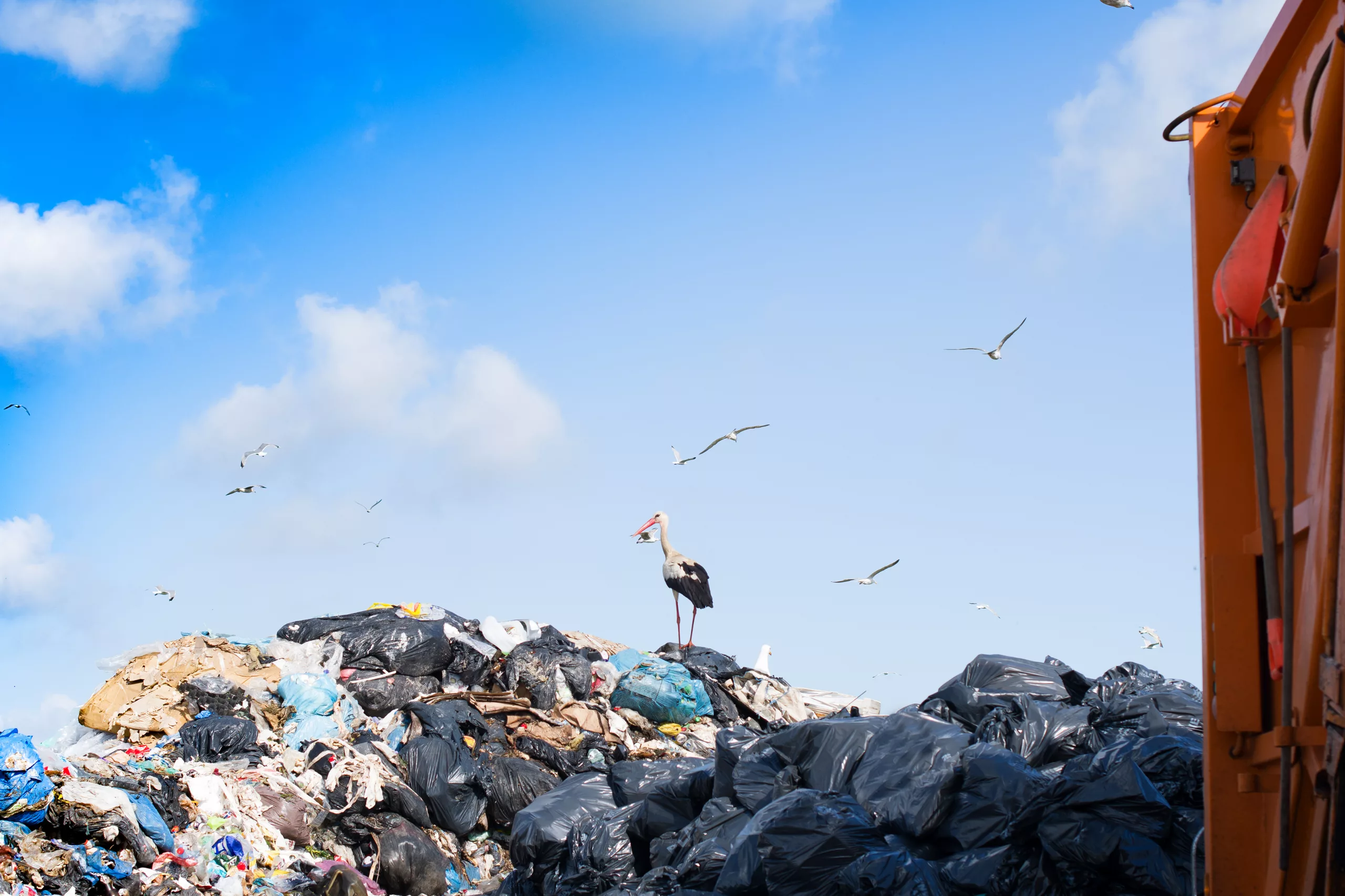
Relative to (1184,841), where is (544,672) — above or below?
above

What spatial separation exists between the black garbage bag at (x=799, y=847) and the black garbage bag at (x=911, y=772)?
20 cm

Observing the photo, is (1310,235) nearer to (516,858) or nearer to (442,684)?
(516,858)

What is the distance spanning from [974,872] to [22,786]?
4.21 m

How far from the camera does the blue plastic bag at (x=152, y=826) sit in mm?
5113

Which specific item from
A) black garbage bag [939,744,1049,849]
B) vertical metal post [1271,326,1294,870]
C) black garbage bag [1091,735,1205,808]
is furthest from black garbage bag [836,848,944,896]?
vertical metal post [1271,326,1294,870]

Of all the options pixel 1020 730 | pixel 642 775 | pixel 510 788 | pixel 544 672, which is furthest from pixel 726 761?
pixel 544 672

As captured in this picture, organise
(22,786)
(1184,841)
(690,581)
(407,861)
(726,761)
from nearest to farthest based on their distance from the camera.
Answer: (1184,841) → (726,761) → (22,786) → (407,861) → (690,581)

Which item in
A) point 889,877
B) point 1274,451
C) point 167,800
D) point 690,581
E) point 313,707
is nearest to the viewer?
point 1274,451

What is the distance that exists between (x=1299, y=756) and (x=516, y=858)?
378 centimetres

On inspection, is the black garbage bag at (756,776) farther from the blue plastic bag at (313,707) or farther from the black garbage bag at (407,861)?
the blue plastic bag at (313,707)

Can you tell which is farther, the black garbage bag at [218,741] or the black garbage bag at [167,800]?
the black garbage bag at [218,741]

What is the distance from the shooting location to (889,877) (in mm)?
3016

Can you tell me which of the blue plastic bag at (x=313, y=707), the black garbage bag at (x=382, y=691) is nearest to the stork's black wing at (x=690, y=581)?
the black garbage bag at (x=382, y=691)

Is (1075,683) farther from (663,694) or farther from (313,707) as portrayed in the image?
(313,707)
